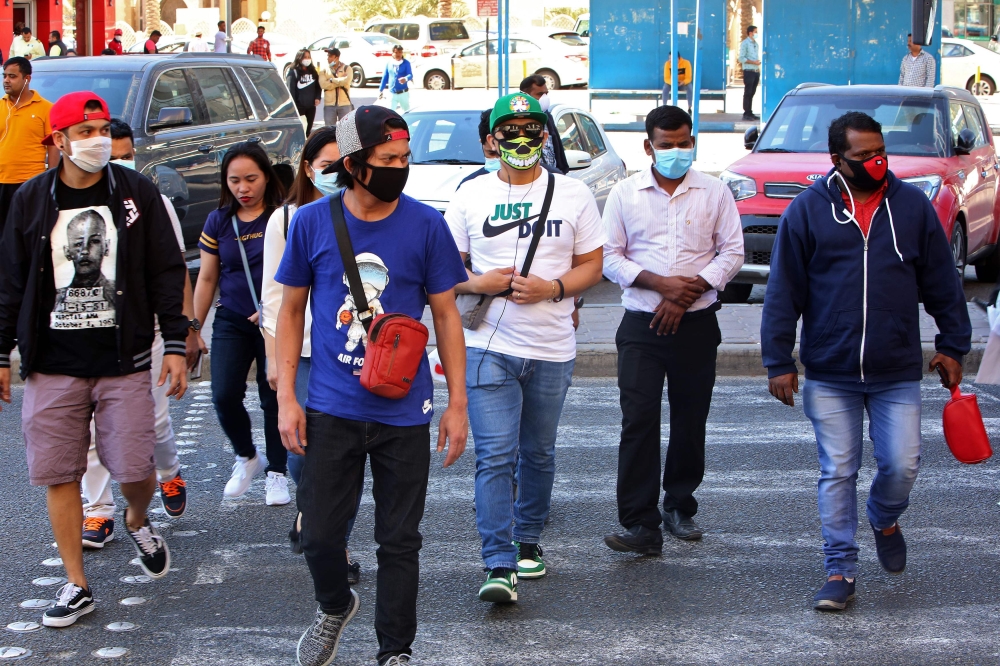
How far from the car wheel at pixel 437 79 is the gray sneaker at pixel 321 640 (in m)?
35.8

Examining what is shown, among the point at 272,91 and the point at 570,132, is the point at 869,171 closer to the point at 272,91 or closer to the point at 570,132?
the point at 570,132

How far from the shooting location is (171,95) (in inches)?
464

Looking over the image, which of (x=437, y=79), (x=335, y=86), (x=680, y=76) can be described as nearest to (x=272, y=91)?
(x=335, y=86)

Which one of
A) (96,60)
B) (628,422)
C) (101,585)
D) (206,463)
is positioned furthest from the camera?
(96,60)

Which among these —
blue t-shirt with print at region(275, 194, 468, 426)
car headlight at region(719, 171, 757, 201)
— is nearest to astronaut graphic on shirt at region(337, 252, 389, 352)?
blue t-shirt with print at region(275, 194, 468, 426)

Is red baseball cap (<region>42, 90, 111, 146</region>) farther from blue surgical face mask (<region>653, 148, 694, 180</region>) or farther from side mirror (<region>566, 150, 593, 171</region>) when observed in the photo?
side mirror (<region>566, 150, 593, 171</region>)

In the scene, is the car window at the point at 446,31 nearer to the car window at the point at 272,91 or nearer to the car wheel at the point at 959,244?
the car window at the point at 272,91

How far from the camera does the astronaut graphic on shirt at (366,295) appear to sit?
151 inches

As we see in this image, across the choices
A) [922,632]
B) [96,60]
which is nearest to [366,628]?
[922,632]

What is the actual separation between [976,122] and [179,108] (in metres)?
7.74

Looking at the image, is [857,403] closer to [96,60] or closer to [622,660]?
[622,660]

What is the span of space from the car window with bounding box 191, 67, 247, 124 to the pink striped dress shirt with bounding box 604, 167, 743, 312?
8.03 meters

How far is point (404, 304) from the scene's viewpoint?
12.7 ft

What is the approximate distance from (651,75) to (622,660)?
81.0ft
